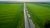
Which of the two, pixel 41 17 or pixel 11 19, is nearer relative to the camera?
pixel 41 17

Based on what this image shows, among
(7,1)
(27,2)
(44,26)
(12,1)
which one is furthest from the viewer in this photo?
(12,1)

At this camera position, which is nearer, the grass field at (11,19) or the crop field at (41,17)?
the crop field at (41,17)

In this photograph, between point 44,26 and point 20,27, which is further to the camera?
point 20,27

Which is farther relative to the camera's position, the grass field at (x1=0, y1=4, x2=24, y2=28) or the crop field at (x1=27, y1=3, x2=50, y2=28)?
the grass field at (x1=0, y1=4, x2=24, y2=28)

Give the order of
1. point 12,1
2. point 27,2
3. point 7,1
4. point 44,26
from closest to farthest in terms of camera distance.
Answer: point 44,26 → point 27,2 → point 7,1 → point 12,1

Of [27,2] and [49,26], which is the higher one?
[27,2]

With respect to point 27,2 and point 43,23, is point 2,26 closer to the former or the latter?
point 43,23

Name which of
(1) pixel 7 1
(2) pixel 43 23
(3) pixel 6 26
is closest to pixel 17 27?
(3) pixel 6 26

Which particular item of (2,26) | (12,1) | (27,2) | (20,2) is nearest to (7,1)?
(12,1)

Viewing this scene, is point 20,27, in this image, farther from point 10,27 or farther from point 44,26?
point 44,26
